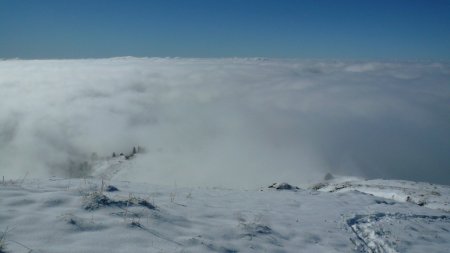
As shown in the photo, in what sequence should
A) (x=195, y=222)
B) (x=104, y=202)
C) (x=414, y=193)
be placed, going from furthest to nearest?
(x=414, y=193), (x=195, y=222), (x=104, y=202)

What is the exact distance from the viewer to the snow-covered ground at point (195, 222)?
A: 23.7ft

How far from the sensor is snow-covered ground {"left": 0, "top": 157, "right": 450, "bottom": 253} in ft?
23.7

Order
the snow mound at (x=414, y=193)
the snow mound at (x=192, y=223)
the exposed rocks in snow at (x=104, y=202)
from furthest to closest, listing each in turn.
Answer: the snow mound at (x=414, y=193), the exposed rocks in snow at (x=104, y=202), the snow mound at (x=192, y=223)

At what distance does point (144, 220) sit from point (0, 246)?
3.02 meters

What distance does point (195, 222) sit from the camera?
9289 mm

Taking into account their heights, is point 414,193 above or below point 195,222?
above

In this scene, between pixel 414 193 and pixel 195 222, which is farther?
pixel 414 193

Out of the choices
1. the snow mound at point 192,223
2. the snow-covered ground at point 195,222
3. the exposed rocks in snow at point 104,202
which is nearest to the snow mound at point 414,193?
the snow-covered ground at point 195,222

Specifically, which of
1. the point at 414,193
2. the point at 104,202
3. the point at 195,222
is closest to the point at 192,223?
the point at 195,222

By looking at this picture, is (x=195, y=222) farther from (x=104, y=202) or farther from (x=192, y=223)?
(x=104, y=202)

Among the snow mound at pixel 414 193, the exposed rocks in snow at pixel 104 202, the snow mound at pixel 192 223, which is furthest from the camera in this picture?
the snow mound at pixel 414 193

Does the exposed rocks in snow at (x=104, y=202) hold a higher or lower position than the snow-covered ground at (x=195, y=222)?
higher

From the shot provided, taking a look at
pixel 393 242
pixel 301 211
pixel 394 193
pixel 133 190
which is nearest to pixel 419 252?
pixel 393 242

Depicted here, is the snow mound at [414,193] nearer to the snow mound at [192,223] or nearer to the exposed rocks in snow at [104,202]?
the snow mound at [192,223]
